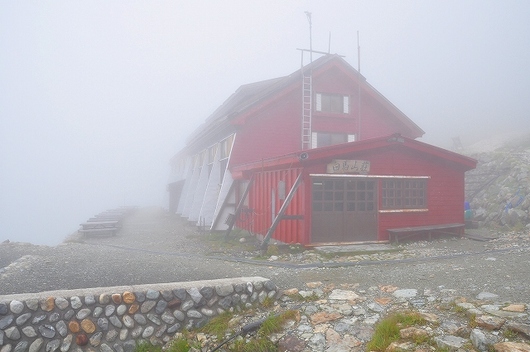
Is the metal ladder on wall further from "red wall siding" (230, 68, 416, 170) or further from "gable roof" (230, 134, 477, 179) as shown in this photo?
"gable roof" (230, 134, 477, 179)

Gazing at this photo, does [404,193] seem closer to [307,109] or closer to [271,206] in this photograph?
[271,206]

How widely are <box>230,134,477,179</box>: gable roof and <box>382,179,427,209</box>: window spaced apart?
1156 mm

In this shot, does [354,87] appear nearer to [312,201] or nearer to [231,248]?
Answer: [312,201]

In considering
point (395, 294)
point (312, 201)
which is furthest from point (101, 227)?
point (395, 294)

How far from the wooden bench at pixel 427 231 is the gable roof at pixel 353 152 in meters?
2.41

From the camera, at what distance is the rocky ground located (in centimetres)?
510

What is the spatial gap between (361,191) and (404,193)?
185 centimetres

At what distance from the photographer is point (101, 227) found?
1753 centimetres

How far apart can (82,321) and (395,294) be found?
5242mm

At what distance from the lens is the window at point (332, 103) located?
18.3 metres

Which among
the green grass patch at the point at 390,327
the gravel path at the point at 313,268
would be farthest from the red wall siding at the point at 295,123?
the green grass patch at the point at 390,327

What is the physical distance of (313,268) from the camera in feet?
29.1

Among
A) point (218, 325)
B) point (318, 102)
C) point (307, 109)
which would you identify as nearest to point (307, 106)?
point (307, 109)

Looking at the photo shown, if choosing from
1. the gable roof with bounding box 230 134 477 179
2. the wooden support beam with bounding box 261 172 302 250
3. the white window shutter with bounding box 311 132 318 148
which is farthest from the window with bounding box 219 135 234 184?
the wooden support beam with bounding box 261 172 302 250
